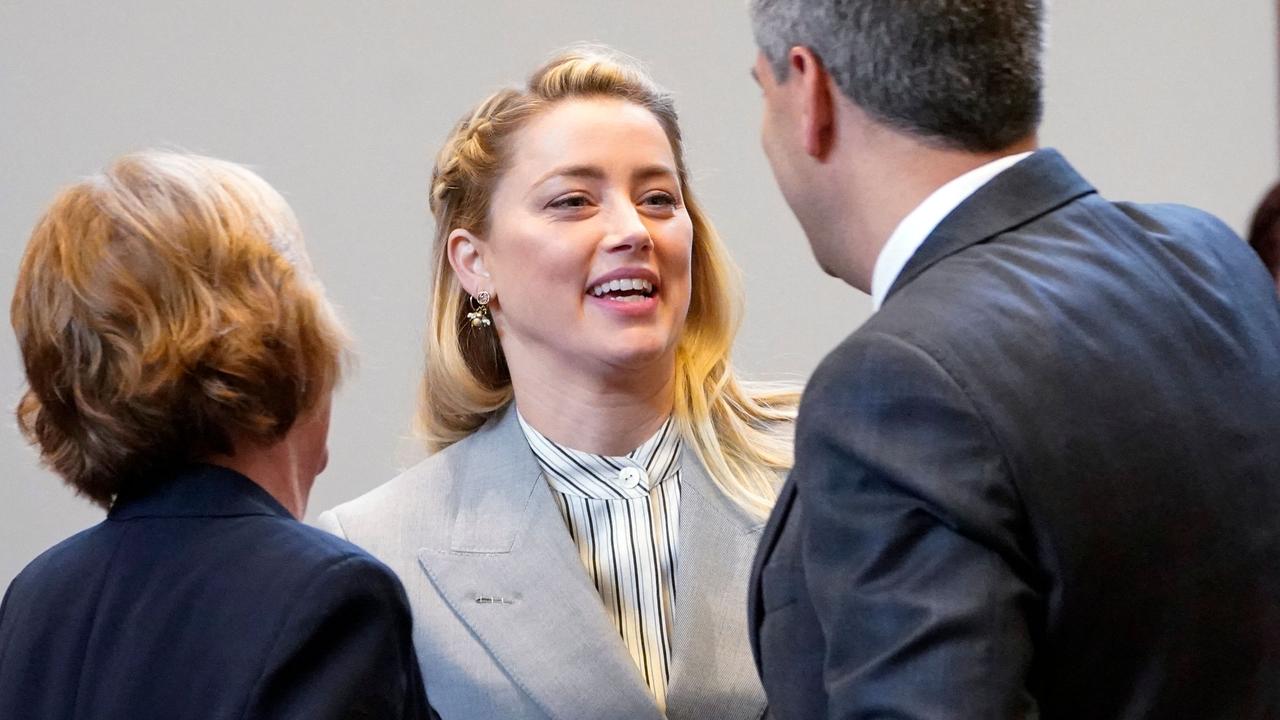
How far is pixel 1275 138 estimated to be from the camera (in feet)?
13.2

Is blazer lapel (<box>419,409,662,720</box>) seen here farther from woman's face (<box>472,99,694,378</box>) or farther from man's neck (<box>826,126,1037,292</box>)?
man's neck (<box>826,126,1037,292</box>)

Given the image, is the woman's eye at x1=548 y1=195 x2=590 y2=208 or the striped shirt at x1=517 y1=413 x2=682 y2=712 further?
the woman's eye at x1=548 y1=195 x2=590 y2=208

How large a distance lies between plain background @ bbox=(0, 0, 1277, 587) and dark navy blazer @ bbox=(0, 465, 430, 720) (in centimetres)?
237

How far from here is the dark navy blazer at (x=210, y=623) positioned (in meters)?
1.27

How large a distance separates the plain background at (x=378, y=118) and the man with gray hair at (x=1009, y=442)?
2533 mm

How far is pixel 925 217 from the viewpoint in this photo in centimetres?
122

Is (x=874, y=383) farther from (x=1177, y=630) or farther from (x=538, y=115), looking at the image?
(x=538, y=115)

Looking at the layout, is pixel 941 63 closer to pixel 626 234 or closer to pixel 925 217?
pixel 925 217

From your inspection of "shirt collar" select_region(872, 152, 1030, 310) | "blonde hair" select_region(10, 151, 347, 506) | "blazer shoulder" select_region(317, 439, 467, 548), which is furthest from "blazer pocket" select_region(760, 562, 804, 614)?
"blazer shoulder" select_region(317, 439, 467, 548)

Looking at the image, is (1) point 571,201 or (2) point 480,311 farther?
(2) point 480,311

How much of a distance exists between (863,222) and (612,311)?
1.02 metres

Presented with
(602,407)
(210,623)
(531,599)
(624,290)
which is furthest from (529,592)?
(210,623)

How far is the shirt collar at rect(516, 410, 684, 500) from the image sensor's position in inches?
89.3

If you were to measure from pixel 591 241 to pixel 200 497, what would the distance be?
1.00 m
